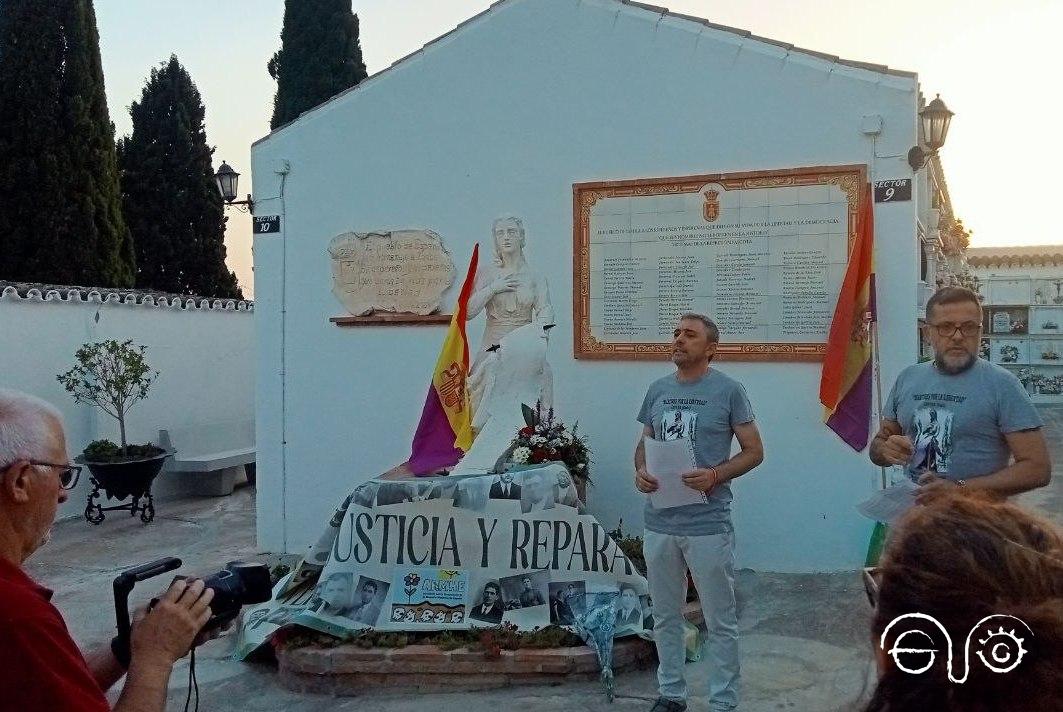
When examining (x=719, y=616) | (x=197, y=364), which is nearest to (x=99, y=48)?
(x=197, y=364)

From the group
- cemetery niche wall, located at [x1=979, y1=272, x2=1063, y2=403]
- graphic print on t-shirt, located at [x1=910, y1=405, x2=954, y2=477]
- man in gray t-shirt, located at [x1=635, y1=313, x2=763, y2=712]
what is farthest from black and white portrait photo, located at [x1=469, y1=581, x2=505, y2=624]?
cemetery niche wall, located at [x1=979, y1=272, x2=1063, y2=403]

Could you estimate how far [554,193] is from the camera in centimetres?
724

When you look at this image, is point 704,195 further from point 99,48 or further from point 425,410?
point 99,48

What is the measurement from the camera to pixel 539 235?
23.9 feet

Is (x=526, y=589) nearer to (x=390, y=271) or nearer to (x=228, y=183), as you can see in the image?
(x=390, y=271)

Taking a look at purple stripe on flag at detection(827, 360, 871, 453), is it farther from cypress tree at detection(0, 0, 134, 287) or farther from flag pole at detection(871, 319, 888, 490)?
cypress tree at detection(0, 0, 134, 287)

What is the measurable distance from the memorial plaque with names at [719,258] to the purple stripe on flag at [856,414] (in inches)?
13.6

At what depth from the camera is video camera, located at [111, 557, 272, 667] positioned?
2.14 m

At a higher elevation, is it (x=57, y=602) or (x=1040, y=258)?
(x=1040, y=258)

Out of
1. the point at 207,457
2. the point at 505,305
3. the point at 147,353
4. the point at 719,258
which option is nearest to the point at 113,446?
the point at 207,457

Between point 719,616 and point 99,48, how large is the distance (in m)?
18.4

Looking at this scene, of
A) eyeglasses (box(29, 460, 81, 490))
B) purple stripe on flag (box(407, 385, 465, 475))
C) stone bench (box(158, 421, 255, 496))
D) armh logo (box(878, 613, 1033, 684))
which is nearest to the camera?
armh logo (box(878, 613, 1033, 684))

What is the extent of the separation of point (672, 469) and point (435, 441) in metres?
2.78

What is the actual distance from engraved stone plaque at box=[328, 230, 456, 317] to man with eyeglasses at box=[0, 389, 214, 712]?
5.43 meters
